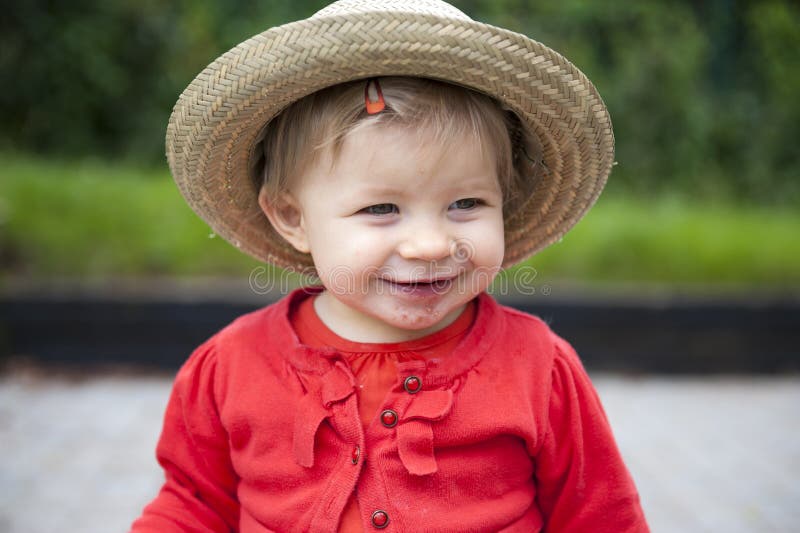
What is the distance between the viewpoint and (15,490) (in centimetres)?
332

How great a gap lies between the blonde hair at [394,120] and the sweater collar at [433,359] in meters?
0.28

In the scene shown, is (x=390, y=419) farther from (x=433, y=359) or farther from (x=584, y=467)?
(x=584, y=467)

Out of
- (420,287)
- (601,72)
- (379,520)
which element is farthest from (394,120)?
(601,72)

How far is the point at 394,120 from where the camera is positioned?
4.92ft

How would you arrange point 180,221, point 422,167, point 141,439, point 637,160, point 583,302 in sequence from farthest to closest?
point 637,160 < point 180,221 < point 583,302 < point 141,439 < point 422,167

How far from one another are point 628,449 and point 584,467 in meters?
2.36

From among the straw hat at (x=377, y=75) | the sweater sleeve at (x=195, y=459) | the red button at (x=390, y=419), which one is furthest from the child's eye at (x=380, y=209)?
the sweater sleeve at (x=195, y=459)

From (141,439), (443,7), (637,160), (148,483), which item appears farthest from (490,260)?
(637,160)

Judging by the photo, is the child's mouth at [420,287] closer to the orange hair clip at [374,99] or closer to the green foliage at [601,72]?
the orange hair clip at [374,99]

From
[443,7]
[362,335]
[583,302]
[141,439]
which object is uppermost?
[443,7]

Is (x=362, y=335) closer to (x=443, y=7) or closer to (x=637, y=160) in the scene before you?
(x=443, y=7)

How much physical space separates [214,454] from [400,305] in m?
0.51

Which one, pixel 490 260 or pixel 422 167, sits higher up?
pixel 422 167

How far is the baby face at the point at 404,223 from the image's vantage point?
1491mm
